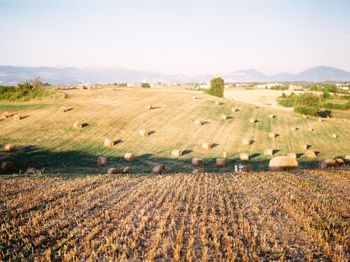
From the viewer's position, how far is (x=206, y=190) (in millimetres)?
18656

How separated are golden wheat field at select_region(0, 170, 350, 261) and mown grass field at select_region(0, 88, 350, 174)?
11.4 meters

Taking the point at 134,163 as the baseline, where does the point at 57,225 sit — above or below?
above

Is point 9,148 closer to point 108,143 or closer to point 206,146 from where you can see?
point 108,143

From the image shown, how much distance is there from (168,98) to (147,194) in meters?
47.8

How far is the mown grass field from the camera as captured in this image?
3356 centimetres

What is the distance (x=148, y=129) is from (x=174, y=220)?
32123mm

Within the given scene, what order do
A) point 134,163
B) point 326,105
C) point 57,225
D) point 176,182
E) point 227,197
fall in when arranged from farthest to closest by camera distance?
point 326,105, point 134,163, point 176,182, point 227,197, point 57,225

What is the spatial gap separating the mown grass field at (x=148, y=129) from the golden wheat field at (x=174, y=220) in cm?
1139

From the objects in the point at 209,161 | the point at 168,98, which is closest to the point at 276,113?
the point at 168,98

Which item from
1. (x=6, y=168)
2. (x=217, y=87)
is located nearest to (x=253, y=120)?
(x=6, y=168)

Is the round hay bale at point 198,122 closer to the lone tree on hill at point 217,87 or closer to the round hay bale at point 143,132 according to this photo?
the round hay bale at point 143,132

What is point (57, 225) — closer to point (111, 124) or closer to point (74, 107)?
point (111, 124)

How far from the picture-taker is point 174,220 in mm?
13023

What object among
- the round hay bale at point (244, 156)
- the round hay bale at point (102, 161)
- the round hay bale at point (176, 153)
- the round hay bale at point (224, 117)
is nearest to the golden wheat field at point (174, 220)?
the round hay bale at point (102, 161)
